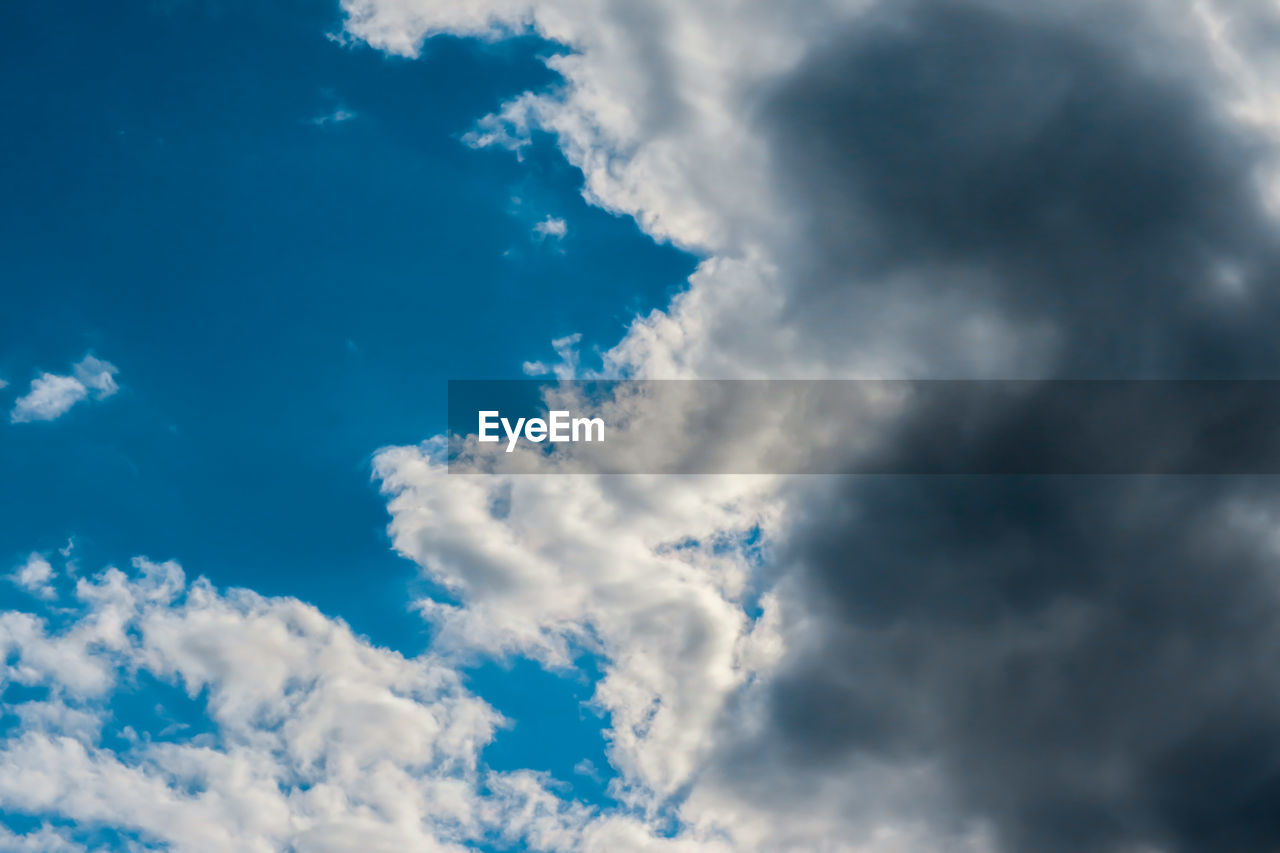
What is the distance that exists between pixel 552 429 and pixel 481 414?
7309 millimetres

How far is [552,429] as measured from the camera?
95500 millimetres

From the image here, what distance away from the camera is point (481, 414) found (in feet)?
306
